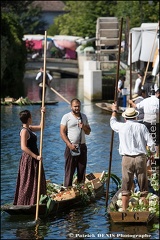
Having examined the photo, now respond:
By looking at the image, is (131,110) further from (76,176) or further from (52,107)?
(52,107)

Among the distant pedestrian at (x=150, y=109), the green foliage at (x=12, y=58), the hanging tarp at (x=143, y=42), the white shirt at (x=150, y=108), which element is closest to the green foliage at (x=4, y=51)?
the green foliage at (x=12, y=58)

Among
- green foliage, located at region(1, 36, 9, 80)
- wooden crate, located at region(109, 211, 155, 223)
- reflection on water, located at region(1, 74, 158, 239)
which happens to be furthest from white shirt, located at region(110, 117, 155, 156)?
green foliage, located at region(1, 36, 9, 80)

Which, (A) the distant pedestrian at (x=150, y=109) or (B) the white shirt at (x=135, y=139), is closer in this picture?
(B) the white shirt at (x=135, y=139)

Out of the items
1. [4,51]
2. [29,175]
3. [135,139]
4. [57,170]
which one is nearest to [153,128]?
[57,170]

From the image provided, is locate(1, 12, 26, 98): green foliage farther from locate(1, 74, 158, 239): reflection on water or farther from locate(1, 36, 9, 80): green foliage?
locate(1, 74, 158, 239): reflection on water

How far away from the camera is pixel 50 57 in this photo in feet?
263

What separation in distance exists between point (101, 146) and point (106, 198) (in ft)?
31.2

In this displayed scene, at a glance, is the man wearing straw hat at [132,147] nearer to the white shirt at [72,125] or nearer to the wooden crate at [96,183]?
the white shirt at [72,125]

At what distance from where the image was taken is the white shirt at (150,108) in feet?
66.4

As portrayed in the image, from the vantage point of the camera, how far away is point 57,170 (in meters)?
A: 21.7

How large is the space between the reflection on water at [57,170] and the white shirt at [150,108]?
1425 millimetres

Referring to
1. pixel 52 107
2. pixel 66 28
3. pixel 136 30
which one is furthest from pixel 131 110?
pixel 66 28

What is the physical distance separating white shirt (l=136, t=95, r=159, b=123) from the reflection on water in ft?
4.68

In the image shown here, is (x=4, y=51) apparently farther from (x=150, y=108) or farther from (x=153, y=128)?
(x=150, y=108)
